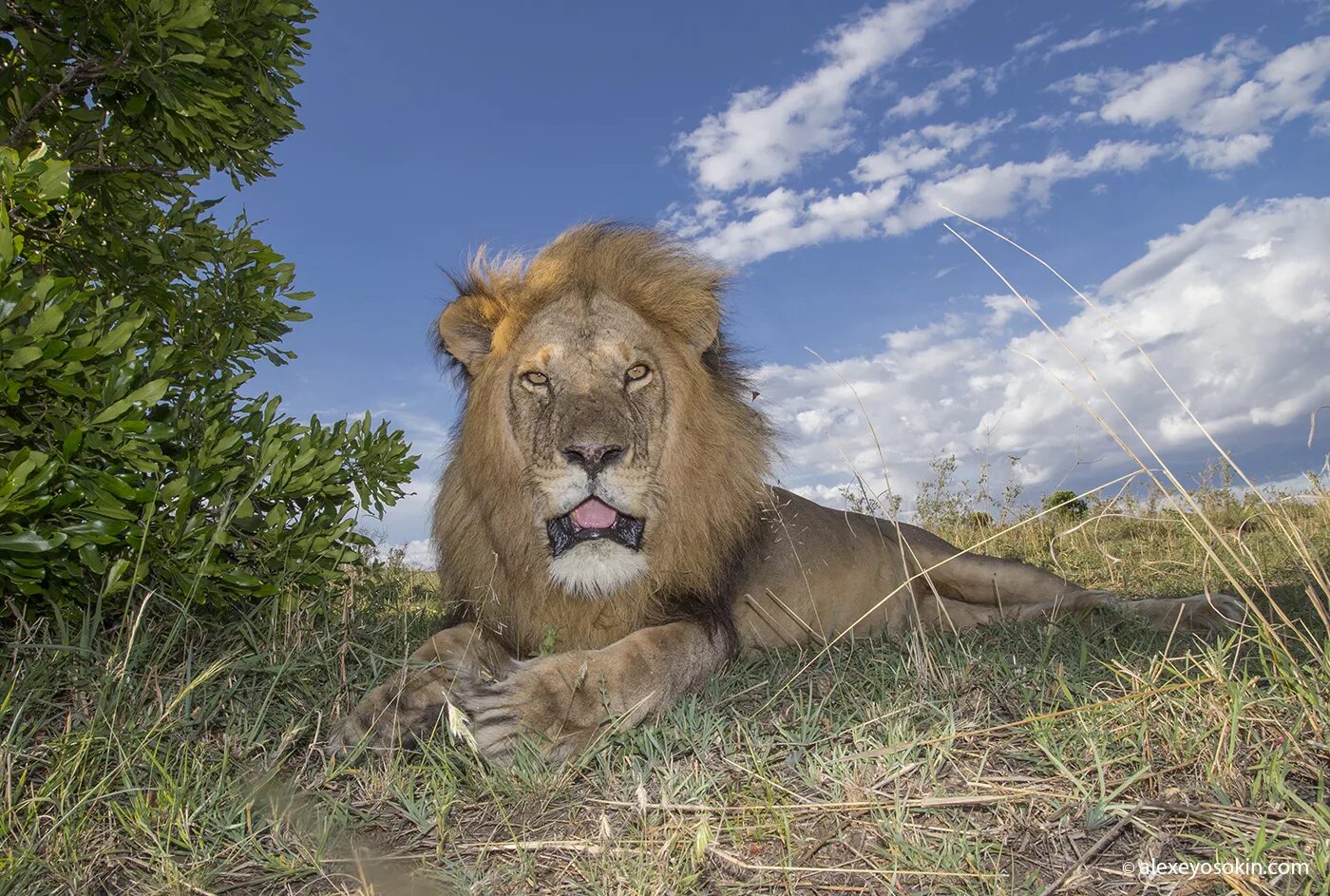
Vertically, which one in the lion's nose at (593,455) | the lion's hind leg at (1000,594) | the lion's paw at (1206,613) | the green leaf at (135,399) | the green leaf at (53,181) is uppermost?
the green leaf at (53,181)

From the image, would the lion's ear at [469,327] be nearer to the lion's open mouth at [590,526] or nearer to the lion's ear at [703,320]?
the lion's ear at [703,320]

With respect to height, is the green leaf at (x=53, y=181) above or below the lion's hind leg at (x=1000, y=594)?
above

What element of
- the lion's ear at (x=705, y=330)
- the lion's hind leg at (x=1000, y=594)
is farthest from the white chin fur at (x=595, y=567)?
the lion's hind leg at (x=1000, y=594)

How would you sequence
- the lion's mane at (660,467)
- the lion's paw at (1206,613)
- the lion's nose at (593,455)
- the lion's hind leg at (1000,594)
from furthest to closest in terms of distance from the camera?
the lion's hind leg at (1000,594), the lion's paw at (1206,613), the lion's mane at (660,467), the lion's nose at (593,455)

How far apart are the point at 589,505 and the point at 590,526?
7 cm

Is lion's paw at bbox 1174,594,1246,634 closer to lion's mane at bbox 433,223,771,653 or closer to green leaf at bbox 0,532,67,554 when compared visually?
lion's mane at bbox 433,223,771,653

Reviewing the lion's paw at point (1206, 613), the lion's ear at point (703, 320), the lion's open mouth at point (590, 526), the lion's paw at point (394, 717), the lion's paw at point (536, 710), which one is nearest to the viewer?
the lion's paw at point (536, 710)

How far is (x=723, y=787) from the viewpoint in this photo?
2225mm

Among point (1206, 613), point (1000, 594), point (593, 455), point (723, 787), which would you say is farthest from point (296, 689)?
point (1206, 613)

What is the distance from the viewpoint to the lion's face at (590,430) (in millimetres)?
2875

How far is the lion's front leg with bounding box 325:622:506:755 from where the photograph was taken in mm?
2625

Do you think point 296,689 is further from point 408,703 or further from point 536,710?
point 536,710

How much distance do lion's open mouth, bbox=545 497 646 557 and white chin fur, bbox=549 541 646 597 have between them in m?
0.02

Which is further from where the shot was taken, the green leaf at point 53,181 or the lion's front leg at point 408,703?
the green leaf at point 53,181
